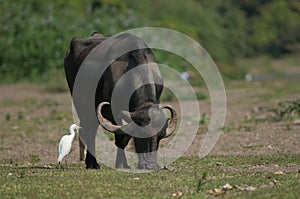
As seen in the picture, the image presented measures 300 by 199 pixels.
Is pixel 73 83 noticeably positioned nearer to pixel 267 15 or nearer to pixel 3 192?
pixel 3 192

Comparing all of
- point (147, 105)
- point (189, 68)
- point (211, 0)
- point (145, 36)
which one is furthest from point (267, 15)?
point (147, 105)

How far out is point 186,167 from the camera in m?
11.8

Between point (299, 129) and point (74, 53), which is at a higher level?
point (74, 53)

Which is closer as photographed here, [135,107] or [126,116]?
[126,116]

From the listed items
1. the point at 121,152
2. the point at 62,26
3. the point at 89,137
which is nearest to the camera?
the point at 121,152

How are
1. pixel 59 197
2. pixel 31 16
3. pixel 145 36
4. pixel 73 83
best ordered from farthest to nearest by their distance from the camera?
pixel 31 16, pixel 145 36, pixel 73 83, pixel 59 197

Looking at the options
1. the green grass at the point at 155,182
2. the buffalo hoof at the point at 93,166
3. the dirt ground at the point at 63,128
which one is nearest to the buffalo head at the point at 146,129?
the green grass at the point at 155,182

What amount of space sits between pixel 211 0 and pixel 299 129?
289ft

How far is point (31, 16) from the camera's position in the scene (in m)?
40.9

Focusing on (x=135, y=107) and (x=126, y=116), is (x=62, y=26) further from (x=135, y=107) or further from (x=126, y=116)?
(x=126, y=116)

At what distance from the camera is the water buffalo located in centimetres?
1108

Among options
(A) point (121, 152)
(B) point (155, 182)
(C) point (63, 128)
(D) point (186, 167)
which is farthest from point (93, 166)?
(C) point (63, 128)

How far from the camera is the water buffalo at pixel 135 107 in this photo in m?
11.1

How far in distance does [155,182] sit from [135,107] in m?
1.78
